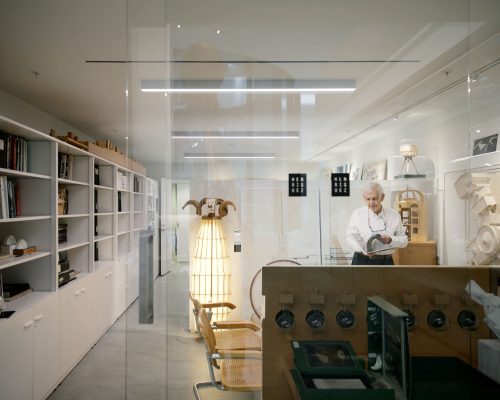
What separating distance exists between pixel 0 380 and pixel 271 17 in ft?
8.21

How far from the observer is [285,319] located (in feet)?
5.56

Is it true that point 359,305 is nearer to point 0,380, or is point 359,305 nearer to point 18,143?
point 0,380

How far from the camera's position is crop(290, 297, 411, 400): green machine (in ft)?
5.03

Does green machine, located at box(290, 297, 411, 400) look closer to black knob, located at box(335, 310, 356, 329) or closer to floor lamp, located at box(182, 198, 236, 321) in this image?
black knob, located at box(335, 310, 356, 329)

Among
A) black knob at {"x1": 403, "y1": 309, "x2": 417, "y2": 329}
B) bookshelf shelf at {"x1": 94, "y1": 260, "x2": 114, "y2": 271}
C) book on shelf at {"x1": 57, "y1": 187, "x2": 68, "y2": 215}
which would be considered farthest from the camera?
bookshelf shelf at {"x1": 94, "y1": 260, "x2": 114, "y2": 271}

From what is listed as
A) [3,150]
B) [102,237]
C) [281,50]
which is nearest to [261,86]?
[281,50]

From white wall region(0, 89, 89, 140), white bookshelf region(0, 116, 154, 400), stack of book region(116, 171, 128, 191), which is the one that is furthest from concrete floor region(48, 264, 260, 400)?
white wall region(0, 89, 89, 140)

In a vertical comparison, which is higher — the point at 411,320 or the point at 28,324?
the point at 411,320

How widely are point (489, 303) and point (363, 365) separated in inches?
27.1

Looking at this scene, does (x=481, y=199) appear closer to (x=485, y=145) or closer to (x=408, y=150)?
(x=485, y=145)

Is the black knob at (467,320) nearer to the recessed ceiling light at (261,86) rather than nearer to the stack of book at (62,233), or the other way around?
the recessed ceiling light at (261,86)

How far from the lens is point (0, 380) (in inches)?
77.0

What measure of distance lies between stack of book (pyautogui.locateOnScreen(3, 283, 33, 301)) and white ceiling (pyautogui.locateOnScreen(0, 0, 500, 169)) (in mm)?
1335

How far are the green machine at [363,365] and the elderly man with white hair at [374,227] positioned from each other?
0.31 m
